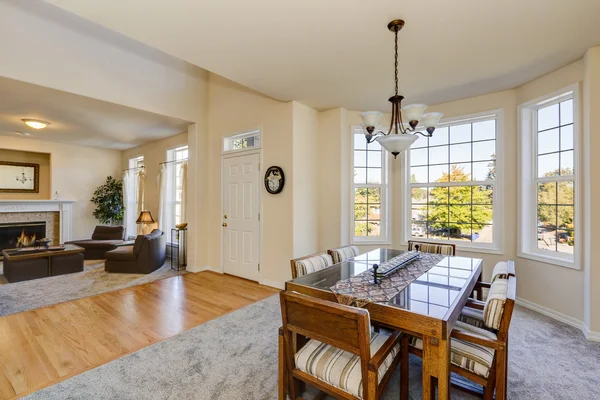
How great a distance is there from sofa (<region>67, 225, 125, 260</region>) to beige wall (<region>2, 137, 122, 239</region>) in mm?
989

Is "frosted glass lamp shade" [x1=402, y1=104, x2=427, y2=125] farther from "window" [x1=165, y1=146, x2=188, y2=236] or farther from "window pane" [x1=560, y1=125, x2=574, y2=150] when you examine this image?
"window" [x1=165, y1=146, x2=188, y2=236]

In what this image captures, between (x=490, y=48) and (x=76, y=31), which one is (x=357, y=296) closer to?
(x=490, y=48)

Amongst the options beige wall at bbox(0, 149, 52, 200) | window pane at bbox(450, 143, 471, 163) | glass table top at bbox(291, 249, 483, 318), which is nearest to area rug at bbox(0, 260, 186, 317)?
beige wall at bbox(0, 149, 52, 200)

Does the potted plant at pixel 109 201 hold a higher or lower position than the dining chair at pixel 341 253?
higher

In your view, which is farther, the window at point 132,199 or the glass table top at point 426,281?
the window at point 132,199

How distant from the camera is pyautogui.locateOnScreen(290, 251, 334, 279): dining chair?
85.5 inches

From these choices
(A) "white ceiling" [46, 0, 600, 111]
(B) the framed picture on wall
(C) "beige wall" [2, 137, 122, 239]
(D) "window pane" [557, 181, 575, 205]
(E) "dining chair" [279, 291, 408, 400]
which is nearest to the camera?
(E) "dining chair" [279, 291, 408, 400]

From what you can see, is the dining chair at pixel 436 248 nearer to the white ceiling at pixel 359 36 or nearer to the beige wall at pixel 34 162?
the white ceiling at pixel 359 36

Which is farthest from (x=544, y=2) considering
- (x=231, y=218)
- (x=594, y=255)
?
(x=231, y=218)

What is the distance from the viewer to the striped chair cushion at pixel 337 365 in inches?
53.8

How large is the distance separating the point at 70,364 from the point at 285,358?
6.10 feet

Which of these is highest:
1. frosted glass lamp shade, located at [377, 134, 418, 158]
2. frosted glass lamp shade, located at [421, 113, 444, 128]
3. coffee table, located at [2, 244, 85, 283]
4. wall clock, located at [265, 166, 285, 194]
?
frosted glass lamp shade, located at [421, 113, 444, 128]


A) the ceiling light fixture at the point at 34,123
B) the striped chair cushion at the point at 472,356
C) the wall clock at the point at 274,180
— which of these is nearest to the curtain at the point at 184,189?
the wall clock at the point at 274,180

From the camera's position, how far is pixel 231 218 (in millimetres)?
4734
